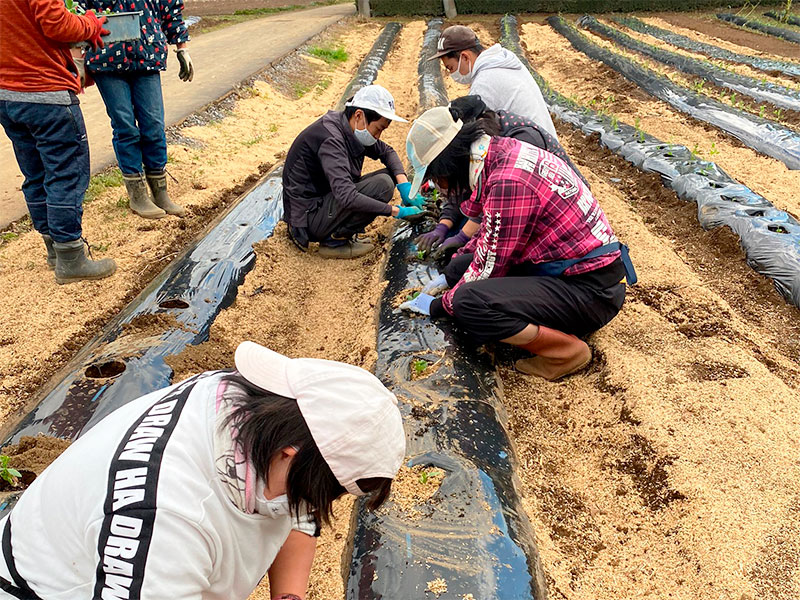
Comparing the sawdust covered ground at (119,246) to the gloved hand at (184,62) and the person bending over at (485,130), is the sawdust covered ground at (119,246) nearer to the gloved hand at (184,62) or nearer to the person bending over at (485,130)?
the gloved hand at (184,62)

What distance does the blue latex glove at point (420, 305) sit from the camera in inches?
118

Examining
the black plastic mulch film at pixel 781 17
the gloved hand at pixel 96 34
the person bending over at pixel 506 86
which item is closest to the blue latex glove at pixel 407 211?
the person bending over at pixel 506 86

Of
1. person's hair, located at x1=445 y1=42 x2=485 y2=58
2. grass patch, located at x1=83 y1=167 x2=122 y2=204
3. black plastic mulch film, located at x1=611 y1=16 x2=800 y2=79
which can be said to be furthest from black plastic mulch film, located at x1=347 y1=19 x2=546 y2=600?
black plastic mulch film, located at x1=611 y1=16 x2=800 y2=79

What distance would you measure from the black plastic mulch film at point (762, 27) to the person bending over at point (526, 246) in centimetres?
1264

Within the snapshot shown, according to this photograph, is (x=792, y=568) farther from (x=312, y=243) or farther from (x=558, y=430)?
(x=312, y=243)

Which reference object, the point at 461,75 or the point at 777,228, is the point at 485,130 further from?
the point at 777,228

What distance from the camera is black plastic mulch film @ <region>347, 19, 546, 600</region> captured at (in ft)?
5.72

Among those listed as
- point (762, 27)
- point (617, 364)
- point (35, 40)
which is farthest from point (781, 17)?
point (35, 40)

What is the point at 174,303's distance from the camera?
3234 mm

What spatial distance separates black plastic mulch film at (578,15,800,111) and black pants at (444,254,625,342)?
5829mm

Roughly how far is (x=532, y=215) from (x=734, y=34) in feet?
45.7

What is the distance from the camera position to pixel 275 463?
1112 mm

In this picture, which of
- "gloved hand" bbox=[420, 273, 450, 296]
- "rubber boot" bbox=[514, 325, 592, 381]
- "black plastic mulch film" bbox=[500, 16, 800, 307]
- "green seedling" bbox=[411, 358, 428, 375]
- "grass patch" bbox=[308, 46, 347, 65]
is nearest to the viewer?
"green seedling" bbox=[411, 358, 428, 375]

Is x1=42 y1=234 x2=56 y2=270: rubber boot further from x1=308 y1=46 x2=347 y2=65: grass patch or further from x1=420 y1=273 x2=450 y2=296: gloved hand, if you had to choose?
x1=308 y1=46 x2=347 y2=65: grass patch
